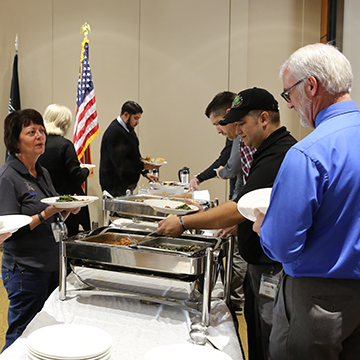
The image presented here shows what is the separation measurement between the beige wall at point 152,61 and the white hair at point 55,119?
2.16 meters

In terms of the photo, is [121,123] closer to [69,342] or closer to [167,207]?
[167,207]

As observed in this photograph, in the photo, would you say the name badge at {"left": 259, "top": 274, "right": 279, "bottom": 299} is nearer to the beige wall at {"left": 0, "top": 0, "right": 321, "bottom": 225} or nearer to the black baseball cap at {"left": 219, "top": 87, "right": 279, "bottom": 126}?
the black baseball cap at {"left": 219, "top": 87, "right": 279, "bottom": 126}

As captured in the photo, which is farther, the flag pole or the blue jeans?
the flag pole

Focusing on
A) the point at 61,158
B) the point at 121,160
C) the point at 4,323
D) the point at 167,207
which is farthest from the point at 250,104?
the point at 121,160

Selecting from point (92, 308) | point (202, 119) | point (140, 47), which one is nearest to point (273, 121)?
point (92, 308)

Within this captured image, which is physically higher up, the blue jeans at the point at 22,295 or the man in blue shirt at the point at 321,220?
the man in blue shirt at the point at 321,220

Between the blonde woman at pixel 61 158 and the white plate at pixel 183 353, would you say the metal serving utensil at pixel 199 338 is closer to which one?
the white plate at pixel 183 353

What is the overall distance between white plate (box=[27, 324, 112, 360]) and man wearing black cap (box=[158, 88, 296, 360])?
→ 0.56 m

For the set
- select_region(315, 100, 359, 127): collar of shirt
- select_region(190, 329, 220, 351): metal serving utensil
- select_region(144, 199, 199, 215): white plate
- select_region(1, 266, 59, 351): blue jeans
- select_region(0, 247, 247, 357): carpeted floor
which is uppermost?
select_region(315, 100, 359, 127): collar of shirt

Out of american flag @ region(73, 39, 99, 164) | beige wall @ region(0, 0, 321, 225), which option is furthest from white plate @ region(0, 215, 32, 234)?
beige wall @ region(0, 0, 321, 225)

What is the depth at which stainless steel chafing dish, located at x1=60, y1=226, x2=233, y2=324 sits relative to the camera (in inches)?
40.6

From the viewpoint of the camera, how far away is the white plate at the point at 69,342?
750mm

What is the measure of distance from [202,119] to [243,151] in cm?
244

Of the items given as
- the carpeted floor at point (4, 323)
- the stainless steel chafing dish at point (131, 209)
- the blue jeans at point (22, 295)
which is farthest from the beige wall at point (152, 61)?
the blue jeans at point (22, 295)
